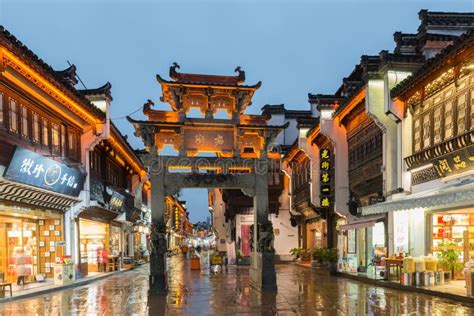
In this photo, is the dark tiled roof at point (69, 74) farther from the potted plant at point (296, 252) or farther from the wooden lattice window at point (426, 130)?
the potted plant at point (296, 252)

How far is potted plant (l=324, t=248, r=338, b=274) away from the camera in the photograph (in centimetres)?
2942

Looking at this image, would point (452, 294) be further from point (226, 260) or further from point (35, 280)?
point (226, 260)

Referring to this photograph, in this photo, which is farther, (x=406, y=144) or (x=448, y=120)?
(x=406, y=144)

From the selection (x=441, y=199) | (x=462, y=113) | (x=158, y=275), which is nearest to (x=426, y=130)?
(x=462, y=113)

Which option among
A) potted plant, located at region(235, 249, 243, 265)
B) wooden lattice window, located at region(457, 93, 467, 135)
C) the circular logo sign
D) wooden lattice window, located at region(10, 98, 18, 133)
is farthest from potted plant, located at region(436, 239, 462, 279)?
potted plant, located at region(235, 249, 243, 265)

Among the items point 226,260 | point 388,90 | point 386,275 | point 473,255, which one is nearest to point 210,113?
point 388,90

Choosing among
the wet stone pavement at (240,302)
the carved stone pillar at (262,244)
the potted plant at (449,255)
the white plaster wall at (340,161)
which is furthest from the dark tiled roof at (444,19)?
the wet stone pavement at (240,302)

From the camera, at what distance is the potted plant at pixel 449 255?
20.0m

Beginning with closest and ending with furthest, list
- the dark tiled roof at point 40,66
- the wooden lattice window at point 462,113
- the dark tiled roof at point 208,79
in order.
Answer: the dark tiled roof at point 40,66, the wooden lattice window at point 462,113, the dark tiled roof at point 208,79

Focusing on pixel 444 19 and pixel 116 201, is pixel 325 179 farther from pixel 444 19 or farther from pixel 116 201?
pixel 116 201

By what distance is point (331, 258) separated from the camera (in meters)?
31.5

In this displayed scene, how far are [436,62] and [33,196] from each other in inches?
675

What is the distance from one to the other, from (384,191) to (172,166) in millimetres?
9662

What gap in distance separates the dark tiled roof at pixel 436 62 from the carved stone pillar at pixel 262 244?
6501 mm
